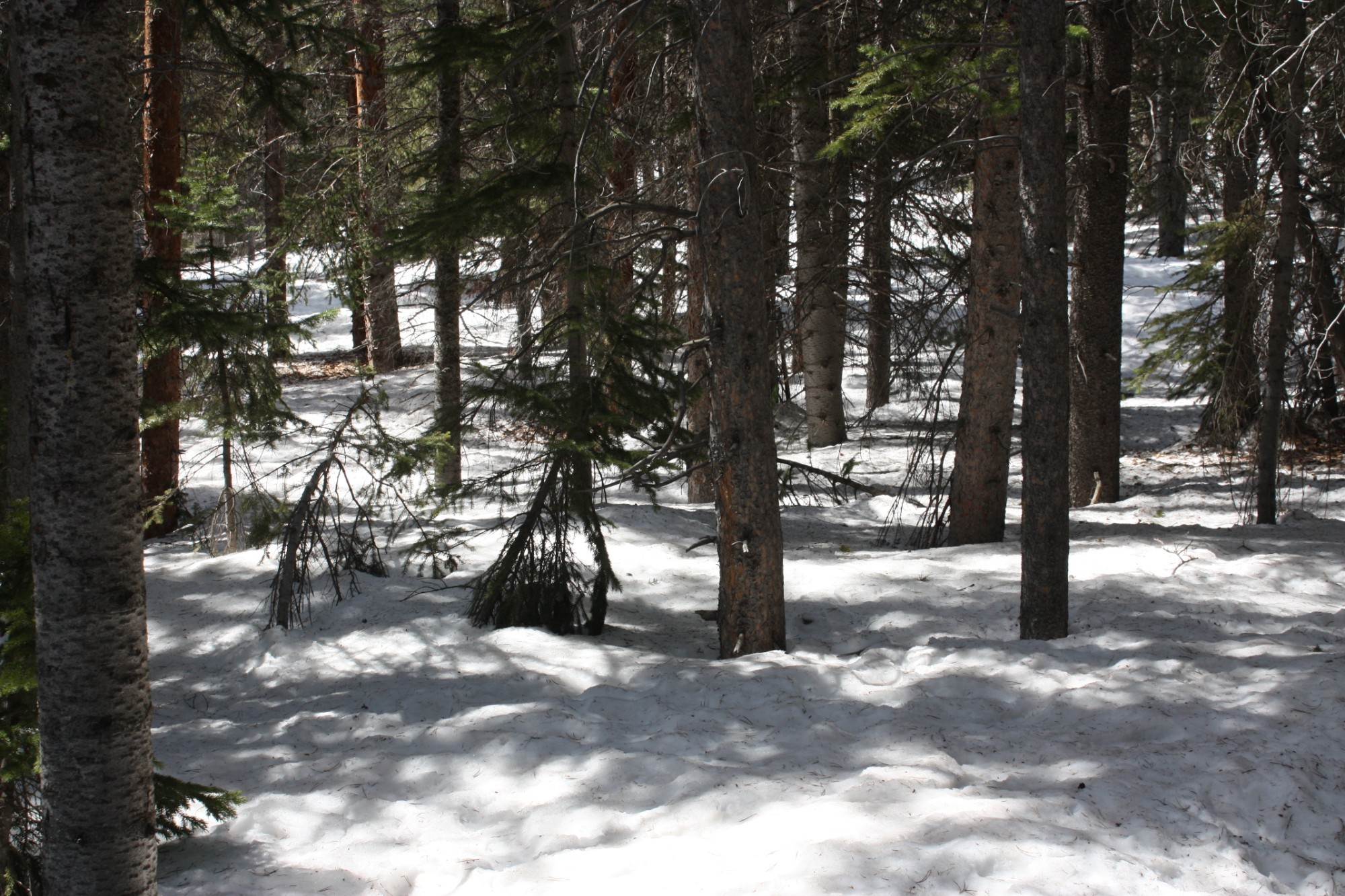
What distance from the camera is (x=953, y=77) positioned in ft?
23.2

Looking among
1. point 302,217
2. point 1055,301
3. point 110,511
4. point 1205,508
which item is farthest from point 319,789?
point 1205,508

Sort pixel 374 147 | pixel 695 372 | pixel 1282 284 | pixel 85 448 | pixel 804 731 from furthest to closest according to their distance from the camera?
pixel 695 372 < pixel 374 147 < pixel 1282 284 < pixel 804 731 < pixel 85 448

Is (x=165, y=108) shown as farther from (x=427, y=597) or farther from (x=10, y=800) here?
(x=10, y=800)

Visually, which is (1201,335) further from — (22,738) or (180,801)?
(22,738)

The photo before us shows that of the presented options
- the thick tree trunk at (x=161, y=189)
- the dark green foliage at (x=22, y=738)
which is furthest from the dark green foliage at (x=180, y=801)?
the thick tree trunk at (x=161, y=189)

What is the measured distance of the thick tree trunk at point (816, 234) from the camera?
960cm

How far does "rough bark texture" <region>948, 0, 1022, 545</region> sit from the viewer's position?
8250 millimetres

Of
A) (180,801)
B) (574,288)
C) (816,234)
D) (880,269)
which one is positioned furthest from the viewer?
(880,269)

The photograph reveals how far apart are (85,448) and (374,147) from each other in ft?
25.7

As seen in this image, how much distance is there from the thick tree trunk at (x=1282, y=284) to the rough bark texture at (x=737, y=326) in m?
5.92

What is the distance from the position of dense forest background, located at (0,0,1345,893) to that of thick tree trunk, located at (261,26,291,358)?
0.14 m

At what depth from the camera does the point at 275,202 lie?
20484 millimetres

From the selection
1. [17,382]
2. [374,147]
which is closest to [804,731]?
[17,382]

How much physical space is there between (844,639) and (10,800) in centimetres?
509
